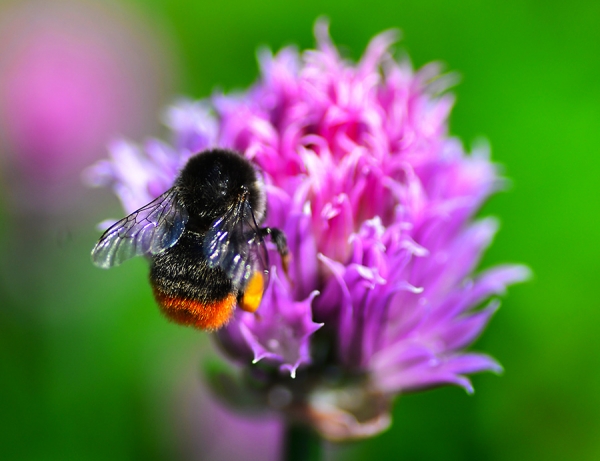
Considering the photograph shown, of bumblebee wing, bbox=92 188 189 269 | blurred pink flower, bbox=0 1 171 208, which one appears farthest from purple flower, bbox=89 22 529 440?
blurred pink flower, bbox=0 1 171 208

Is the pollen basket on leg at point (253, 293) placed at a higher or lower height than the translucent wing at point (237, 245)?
lower

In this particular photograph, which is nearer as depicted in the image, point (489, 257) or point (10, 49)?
point (489, 257)

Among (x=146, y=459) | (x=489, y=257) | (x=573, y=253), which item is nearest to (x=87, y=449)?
(x=146, y=459)

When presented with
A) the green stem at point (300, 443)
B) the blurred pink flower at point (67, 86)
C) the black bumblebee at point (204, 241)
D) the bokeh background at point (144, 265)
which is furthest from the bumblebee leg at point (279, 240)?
the blurred pink flower at point (67, 86)

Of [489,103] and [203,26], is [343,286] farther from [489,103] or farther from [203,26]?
[203,26]

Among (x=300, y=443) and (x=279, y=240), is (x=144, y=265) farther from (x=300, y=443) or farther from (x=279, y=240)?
(x=279, y=240)

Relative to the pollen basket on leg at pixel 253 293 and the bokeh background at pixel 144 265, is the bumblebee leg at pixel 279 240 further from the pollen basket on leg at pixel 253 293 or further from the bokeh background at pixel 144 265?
the bokeh background at pixel 144 265

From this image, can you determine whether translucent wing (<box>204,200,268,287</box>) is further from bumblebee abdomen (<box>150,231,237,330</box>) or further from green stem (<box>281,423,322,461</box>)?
green stem (<box>281,423,322,461</box>)
